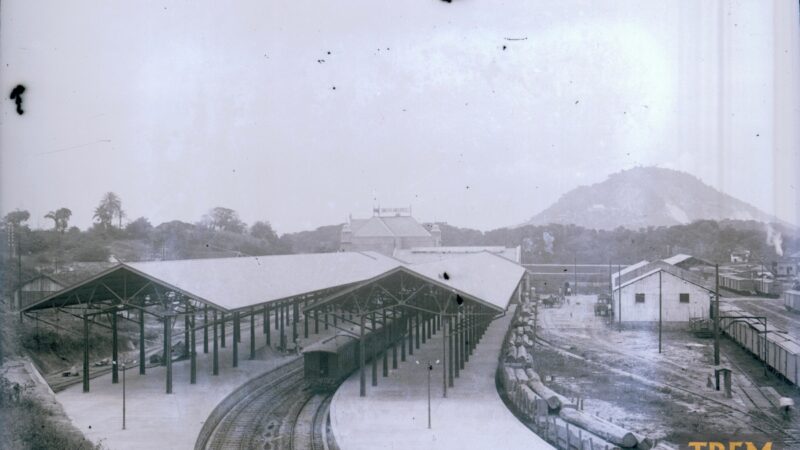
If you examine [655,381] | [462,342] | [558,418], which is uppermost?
[462,342]

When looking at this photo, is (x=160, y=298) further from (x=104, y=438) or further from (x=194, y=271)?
(x=104, y=438)

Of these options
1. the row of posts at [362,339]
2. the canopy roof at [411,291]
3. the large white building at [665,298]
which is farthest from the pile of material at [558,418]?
the large white building at [665,298]

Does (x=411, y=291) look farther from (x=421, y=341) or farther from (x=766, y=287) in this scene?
(x=766, y=287)

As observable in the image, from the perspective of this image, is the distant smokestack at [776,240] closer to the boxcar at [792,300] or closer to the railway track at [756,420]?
the boxcar at [792,300]

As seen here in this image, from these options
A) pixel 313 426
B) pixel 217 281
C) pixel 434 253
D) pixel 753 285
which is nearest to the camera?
pixel 313 426

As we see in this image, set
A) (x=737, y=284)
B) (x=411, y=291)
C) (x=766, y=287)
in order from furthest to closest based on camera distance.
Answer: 1. (x=737, y=284)
2. (x=766, y=287)
3. (x=411, y=291)

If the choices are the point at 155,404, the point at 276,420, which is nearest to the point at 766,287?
the point at 276,420
